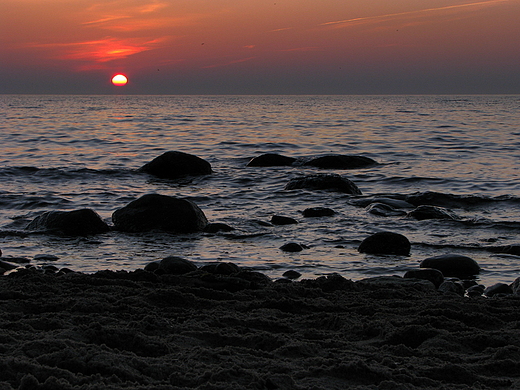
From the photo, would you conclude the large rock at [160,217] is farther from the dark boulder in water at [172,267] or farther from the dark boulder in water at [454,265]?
the dark boulder in water at [454,265]

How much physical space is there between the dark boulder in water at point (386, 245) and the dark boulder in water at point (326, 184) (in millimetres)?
4817

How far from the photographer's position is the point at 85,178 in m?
15.1

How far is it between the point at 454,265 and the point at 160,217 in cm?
469

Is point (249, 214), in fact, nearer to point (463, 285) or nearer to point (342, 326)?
point (463, 285)

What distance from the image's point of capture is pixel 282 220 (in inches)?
369

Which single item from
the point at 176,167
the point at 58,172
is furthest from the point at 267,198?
the point at 58,172

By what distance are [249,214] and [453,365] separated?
7.17 metres

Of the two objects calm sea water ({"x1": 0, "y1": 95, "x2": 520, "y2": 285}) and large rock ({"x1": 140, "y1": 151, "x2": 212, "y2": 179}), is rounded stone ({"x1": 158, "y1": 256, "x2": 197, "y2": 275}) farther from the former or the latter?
large rock ({"x1": 140, "y1": 151, "x2": 212, "y2": 179})

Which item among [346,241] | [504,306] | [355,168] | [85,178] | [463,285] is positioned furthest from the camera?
[355,168]

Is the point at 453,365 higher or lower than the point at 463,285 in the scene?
higher

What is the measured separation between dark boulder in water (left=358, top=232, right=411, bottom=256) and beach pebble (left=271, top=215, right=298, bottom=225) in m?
2.00

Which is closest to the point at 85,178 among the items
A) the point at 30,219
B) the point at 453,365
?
the point at 30,219

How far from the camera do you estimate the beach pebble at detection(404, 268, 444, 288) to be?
6.09m

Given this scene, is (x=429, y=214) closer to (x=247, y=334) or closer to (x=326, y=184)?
(x=326, y=184)
